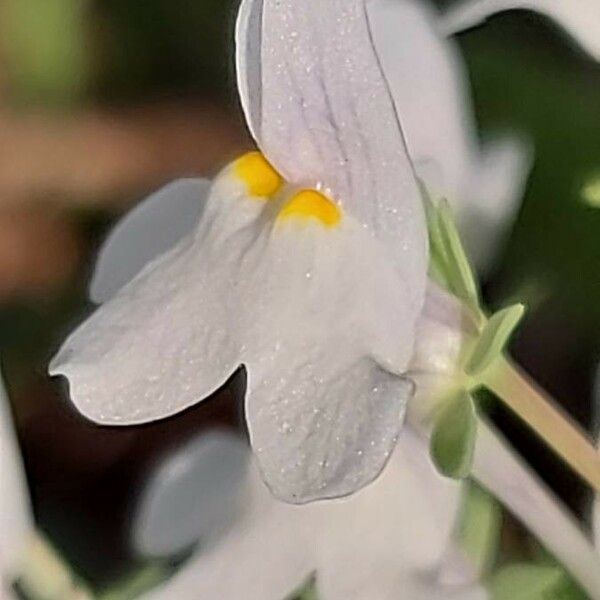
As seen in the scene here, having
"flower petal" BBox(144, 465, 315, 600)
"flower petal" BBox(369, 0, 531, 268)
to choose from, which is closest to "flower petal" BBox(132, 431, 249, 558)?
"flower petal" BBox(144, 465, 315, 600)

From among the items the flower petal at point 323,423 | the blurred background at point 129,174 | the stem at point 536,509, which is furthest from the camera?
the blurred background at point 129,174

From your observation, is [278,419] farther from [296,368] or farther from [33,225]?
[33,225]

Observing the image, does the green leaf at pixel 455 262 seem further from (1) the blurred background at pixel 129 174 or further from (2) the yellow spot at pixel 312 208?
(1) the blurred background at pixel 129 174

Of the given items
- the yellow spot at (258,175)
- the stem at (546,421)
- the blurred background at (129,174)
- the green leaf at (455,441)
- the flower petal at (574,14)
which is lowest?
the blurred background at (129,174)

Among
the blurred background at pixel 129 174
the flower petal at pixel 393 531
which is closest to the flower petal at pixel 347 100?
the flower petal at pixel 393 531

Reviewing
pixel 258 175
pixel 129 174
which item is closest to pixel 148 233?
pixel 258 175

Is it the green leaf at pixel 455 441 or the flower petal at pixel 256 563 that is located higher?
the green leaf at pixel 455 441

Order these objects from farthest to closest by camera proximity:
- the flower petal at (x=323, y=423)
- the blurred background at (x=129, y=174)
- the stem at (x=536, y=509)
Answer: the blurred background at (x=129, y=174)
the stem at (x=536, y=509)
the flower petal at (x=323, y=423)

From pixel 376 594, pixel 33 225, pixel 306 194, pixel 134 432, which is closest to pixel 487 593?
pixel 376 594
